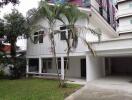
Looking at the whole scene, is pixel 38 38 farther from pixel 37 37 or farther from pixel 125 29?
pixel 125 29

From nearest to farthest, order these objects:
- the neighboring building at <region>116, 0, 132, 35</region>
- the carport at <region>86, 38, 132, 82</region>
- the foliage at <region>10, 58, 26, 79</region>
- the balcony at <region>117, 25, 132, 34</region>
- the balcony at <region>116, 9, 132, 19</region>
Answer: the carport at <region>86, 38, 132, 82</region>, the foliage at <region>10, 58, 26, 79</region>, the balcony at <region>117, 25, 132, 34</region>, the neighboring building at <region>116, 0, 132, 35</region>, the balcony at <region>116, 9, 132, 19</region>

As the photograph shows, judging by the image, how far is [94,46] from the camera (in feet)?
62.0

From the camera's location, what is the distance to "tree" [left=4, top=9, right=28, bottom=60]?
948 inches

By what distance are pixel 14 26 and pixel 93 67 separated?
9558mm

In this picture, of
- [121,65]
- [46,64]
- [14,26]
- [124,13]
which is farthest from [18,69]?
[124,13]

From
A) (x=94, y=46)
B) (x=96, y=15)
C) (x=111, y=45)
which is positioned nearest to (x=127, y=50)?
(x=111, y=45)

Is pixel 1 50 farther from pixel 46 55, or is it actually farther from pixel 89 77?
pixel 89 77

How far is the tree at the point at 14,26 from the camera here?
2408 cm

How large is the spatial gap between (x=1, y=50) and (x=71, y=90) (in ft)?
40.9

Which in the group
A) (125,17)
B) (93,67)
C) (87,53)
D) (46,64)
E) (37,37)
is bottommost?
Result: (46,64)

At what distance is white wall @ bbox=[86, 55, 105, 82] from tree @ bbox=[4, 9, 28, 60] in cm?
832

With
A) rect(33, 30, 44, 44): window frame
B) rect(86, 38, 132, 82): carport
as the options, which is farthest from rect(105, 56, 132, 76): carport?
rect(33, 30, 44, 44): window frame

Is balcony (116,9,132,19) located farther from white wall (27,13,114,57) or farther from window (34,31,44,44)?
window (34,31,44,44)

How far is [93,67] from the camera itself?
2008 cm
